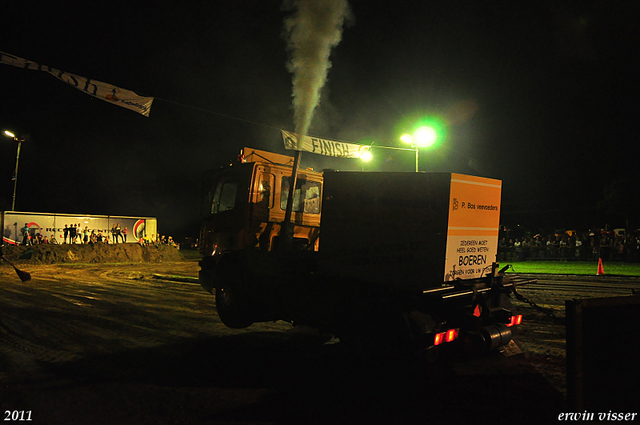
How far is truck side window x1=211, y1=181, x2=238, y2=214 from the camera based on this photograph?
7.89 metres

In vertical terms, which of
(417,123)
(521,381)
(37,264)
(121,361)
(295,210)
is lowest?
(37,264)

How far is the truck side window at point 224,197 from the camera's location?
789 cm

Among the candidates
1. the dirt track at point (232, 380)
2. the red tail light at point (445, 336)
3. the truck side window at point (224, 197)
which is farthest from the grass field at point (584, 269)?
the red tail light at point (445, 336)

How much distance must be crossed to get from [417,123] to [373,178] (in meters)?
7.15

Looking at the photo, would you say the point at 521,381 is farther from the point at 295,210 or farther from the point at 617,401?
the point at 295,210

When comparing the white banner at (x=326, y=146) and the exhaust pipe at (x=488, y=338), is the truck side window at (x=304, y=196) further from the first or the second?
the white banner at (x=326, y=146)

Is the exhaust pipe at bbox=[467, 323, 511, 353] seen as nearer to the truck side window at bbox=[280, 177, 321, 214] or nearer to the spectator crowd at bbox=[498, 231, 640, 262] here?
the truck side window at bbox=[280, 177, 321, 214]

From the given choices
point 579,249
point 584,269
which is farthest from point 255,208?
point 579,249

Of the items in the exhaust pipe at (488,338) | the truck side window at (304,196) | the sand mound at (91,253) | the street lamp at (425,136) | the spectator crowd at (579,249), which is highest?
the street lamp at (425,136)

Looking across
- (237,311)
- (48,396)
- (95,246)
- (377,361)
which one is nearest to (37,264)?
(95,246)

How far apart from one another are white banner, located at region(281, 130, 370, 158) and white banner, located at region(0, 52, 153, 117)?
4.55 metres

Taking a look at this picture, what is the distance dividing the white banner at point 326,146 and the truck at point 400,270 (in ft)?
26.6

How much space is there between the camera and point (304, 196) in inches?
324

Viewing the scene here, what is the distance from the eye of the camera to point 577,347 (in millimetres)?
3037
